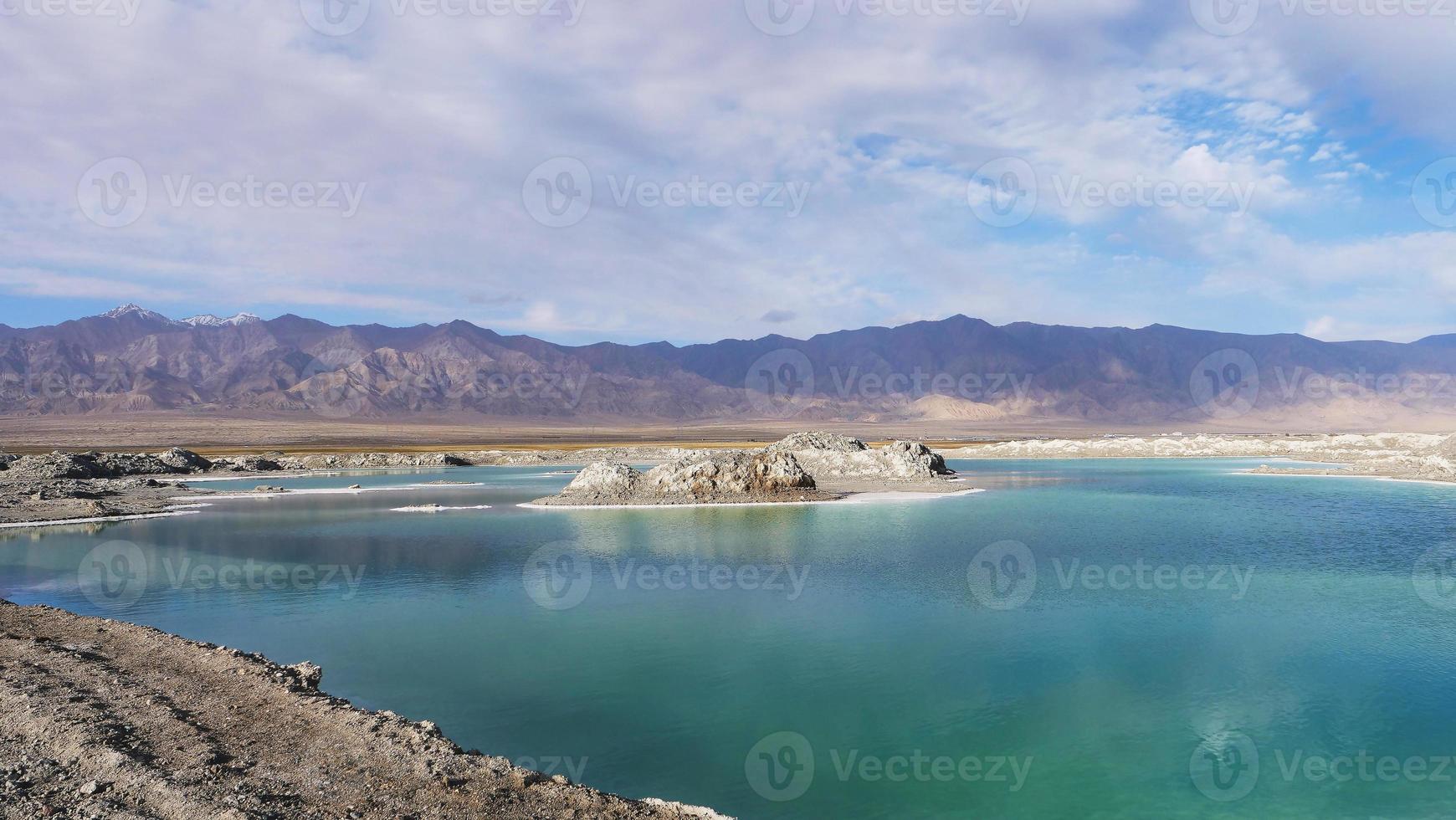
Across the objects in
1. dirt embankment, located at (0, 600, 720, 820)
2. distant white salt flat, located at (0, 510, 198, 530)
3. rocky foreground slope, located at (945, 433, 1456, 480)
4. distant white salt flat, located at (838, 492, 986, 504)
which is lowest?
rocky foreground slope, located at (945, 433, 1456, 480)

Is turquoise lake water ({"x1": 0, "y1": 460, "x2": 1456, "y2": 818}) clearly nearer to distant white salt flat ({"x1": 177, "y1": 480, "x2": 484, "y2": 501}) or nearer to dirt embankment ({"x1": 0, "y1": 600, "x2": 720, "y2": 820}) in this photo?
dirt embankment ({"x1": 0, "y1": 600, "x2": 720, "y2": 820})

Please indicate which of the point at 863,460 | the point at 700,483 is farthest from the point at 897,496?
the point at 863,460

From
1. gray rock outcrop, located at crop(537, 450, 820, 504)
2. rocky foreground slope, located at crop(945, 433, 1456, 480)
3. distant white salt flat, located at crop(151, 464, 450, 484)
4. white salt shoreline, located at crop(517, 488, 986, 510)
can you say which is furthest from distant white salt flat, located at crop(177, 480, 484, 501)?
rocky foreground slope, located at crop(945, 433, 1456, 480)

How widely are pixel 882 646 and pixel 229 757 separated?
958 centimetres

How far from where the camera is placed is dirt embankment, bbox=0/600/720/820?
23.9ft

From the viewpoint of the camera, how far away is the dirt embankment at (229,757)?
7289mm

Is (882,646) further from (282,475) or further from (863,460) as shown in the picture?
(282,475)

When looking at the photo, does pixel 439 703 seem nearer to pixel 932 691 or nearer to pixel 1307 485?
pixel 932 691

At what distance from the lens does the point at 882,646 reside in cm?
1385

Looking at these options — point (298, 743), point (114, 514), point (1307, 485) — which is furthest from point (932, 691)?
point (1307, 485)

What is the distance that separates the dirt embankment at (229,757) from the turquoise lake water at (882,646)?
103 centimetres

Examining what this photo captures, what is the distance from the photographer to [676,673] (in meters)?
12.6

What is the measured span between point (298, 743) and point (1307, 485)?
52.3m

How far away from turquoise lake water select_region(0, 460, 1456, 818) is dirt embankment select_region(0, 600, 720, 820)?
103cm
